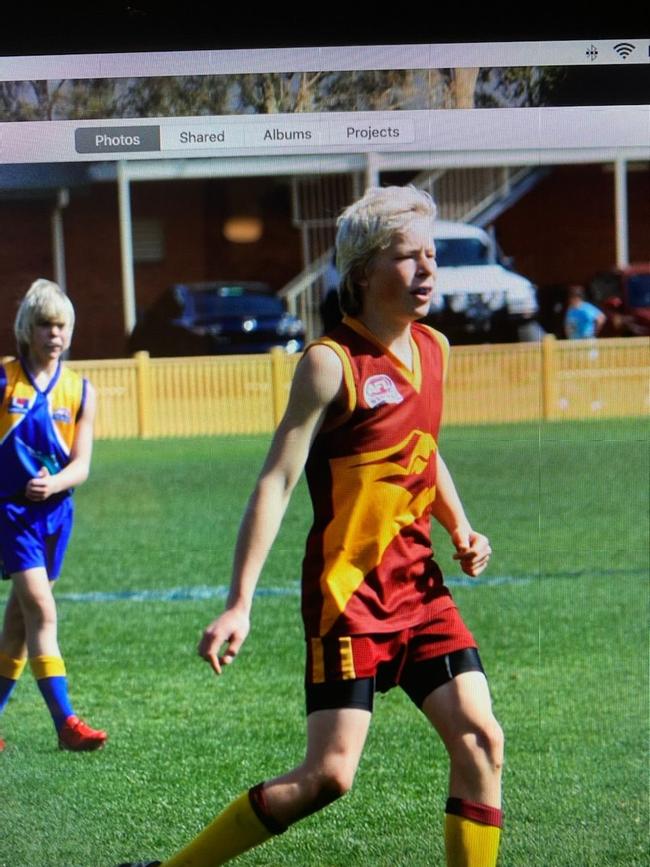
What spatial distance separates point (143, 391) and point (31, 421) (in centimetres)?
56

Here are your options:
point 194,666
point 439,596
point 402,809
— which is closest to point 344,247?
point 439,596

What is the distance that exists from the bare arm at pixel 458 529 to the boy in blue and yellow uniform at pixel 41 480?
172cm

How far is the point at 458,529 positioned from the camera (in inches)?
131

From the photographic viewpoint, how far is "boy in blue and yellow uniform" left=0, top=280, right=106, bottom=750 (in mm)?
4703

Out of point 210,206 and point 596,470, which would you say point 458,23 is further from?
point 596,470

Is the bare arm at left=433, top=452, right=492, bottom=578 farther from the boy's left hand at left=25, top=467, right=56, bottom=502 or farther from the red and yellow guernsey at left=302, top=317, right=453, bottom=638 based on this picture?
the boy's left hand at left=25, top=467, right=56, bottom=502

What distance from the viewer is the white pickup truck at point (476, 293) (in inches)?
197

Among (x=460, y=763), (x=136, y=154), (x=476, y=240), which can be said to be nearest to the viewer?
(x=460, y=763)

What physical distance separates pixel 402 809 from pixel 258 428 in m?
2.11

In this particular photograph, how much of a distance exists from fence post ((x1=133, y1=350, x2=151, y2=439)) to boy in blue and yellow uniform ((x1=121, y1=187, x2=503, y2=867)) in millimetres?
1681

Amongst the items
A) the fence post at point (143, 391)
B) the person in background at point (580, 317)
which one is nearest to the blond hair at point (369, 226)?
the fence post at point (143, 391)

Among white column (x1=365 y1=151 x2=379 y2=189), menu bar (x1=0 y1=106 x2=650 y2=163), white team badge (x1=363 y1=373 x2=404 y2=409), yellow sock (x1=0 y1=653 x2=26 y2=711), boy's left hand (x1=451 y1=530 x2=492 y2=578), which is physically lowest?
yellow sock (x1=0 y1=653 x2=26 y2=711)

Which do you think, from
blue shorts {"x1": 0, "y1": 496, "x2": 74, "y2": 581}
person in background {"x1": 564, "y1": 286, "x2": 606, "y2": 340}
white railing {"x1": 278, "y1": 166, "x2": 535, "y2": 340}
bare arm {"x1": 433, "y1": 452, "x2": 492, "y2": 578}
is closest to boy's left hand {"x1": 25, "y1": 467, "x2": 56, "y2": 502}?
blue shorts {"x1": 0, "y1": 496, "x2": 74, "y2": 581}

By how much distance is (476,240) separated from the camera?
213 inches
